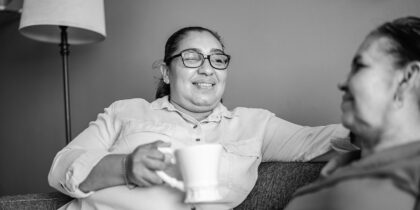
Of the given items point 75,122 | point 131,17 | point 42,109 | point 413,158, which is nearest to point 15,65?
point 42,109

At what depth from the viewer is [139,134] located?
4.97ft

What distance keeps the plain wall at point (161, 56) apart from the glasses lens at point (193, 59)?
0.51 meters

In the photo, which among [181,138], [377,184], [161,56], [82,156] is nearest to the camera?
[377,184]

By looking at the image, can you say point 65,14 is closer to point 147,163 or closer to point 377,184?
point 147,163

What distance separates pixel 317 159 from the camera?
1.46 m

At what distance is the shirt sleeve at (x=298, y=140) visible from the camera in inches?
54.5

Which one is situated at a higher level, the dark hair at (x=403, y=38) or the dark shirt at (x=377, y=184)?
the dark hair at (x=403, y=38)

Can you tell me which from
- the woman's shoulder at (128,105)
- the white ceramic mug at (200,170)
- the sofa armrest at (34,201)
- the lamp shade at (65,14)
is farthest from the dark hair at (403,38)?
the lamp shade at (65,14)

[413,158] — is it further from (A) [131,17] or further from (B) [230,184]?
(A) [131,17]

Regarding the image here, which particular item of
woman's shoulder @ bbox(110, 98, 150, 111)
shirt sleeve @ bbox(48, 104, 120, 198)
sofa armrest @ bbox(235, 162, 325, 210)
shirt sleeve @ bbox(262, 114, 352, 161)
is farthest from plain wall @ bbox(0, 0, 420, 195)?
shirt sleeve @ bbox(48, 104, 120, 198)

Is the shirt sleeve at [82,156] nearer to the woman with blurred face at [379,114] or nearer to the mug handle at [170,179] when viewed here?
the mug handle at [170,179]

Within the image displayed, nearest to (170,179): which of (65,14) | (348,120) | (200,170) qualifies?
(200,170)

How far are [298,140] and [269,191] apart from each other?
7.5 inches

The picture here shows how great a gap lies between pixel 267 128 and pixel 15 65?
262cm
